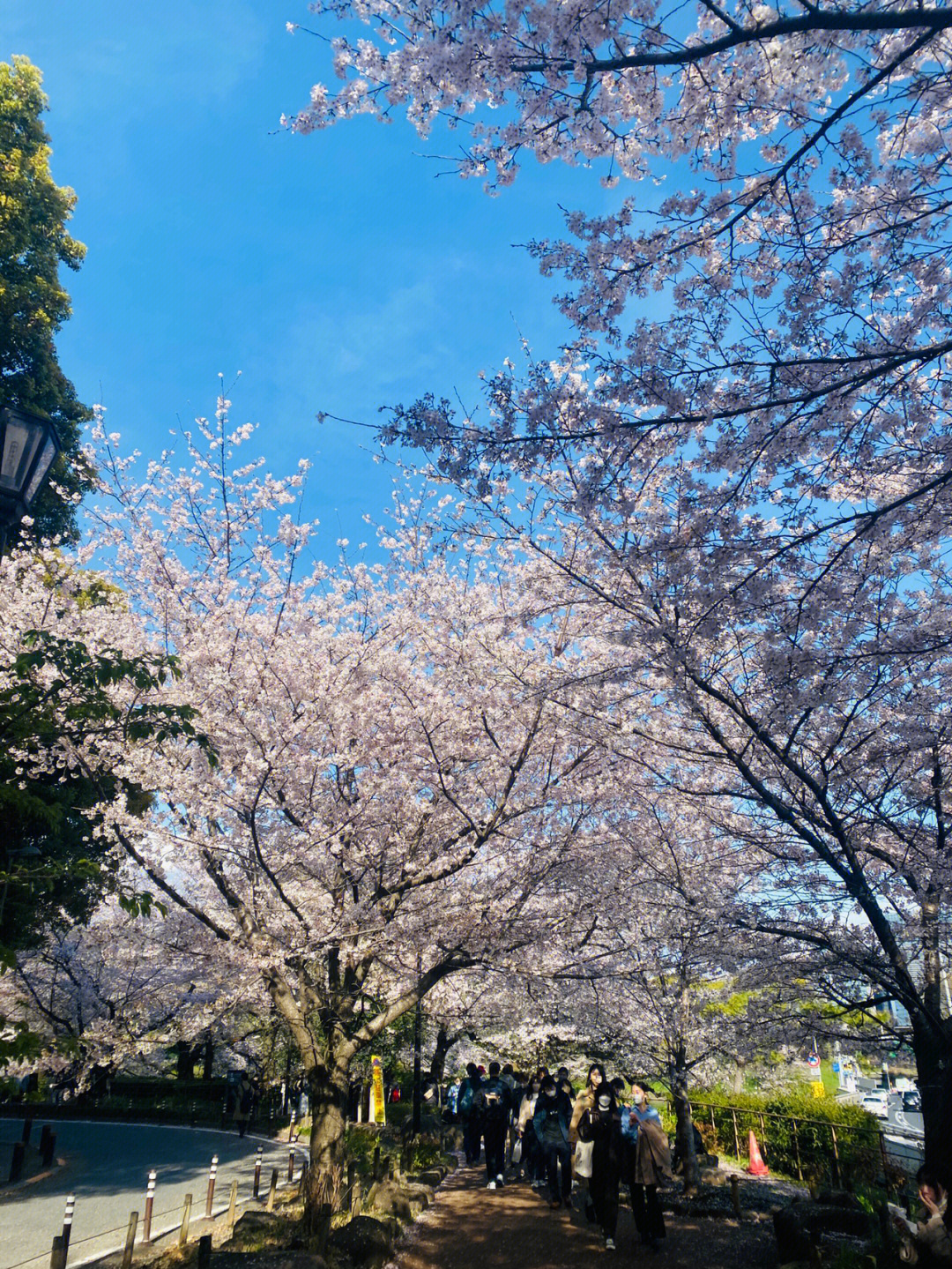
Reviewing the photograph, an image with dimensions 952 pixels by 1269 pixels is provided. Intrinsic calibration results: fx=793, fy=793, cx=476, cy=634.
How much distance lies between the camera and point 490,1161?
11469 millimetres

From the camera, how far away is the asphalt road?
936cm

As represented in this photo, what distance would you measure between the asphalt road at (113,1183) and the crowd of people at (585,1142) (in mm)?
4062

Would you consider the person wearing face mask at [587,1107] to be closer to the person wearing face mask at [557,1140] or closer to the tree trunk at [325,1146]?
the person wearing face mask at [557,1140]

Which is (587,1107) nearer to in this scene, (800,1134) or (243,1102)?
(800,1134)

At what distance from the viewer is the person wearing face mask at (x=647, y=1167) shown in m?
7.55

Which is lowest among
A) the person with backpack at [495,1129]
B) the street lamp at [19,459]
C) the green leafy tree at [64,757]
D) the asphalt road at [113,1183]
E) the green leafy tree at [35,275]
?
the asphalt road at [113,1183]

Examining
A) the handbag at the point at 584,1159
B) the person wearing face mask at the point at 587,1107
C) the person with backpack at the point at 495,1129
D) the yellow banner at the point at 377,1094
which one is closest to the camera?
the handbag at the point at 584,1159

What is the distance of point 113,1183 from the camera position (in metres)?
13.3

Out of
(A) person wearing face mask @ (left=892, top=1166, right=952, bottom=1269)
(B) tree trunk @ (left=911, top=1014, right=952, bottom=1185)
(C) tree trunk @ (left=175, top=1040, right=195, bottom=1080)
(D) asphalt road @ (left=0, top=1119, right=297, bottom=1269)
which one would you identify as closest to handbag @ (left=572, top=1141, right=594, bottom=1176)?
(B) tree trunk @ (left=911, top=1014, right=952, bottom=1185)

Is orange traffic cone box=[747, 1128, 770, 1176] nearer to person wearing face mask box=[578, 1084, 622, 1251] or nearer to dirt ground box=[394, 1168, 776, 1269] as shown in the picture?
dirt ground box=[394, 1168, 776, 1269]

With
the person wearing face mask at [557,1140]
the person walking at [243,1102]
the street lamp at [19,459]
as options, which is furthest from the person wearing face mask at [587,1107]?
the person walking at [243,1102]

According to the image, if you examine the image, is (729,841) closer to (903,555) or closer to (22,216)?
(903,555)

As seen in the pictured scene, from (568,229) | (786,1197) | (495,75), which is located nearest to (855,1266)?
(786,1197)

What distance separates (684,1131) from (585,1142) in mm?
3828
